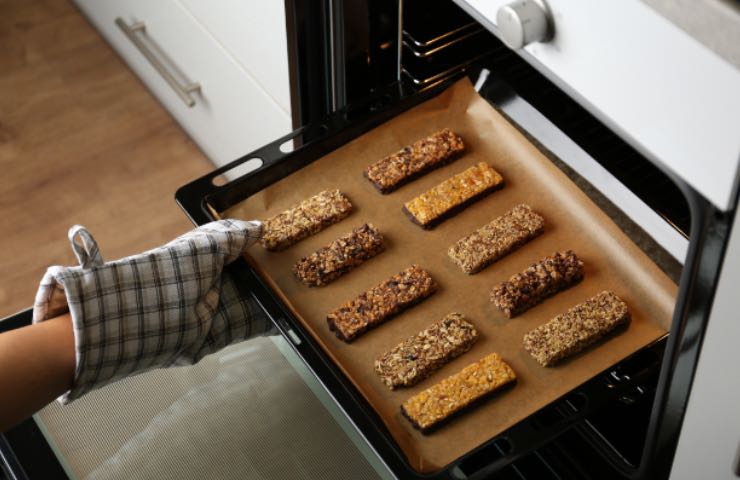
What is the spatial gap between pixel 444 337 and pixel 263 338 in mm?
281

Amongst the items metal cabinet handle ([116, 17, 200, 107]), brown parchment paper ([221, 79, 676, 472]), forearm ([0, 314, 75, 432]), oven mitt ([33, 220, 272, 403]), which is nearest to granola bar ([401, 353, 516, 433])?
brown parchment paper ([221, 79, 676, 472])

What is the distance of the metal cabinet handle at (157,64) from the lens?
1855 mm

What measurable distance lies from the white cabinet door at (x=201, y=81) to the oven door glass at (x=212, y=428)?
0.50m

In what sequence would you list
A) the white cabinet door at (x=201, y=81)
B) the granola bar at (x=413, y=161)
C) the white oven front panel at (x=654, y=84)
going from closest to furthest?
the white oven front panel at (x=654, y=84), the granola bar at (x=413, y=161), the white cabinet door at (x=201, y=81)

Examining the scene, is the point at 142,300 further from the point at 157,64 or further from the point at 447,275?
the point at 157,64

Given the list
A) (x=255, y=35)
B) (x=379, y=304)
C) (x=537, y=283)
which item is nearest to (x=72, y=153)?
(x=255, y=35)

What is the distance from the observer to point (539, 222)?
1.13 metres

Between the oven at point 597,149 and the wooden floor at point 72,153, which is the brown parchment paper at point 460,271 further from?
the wooden floor at point 72,153

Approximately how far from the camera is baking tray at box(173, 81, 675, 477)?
971 mm

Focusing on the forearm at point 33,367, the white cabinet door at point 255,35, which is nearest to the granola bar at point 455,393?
the forearm at point 33,367

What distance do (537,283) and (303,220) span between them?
0.93 feet

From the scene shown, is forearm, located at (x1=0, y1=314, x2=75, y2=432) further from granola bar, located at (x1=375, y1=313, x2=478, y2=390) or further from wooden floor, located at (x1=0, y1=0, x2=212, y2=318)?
wooden floor, located at (x1=0, y1=0, x2=212, y2=318)

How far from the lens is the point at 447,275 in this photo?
3.69ft

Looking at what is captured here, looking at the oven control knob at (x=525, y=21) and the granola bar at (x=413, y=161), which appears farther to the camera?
the granola bar at (x=413, y=161)
